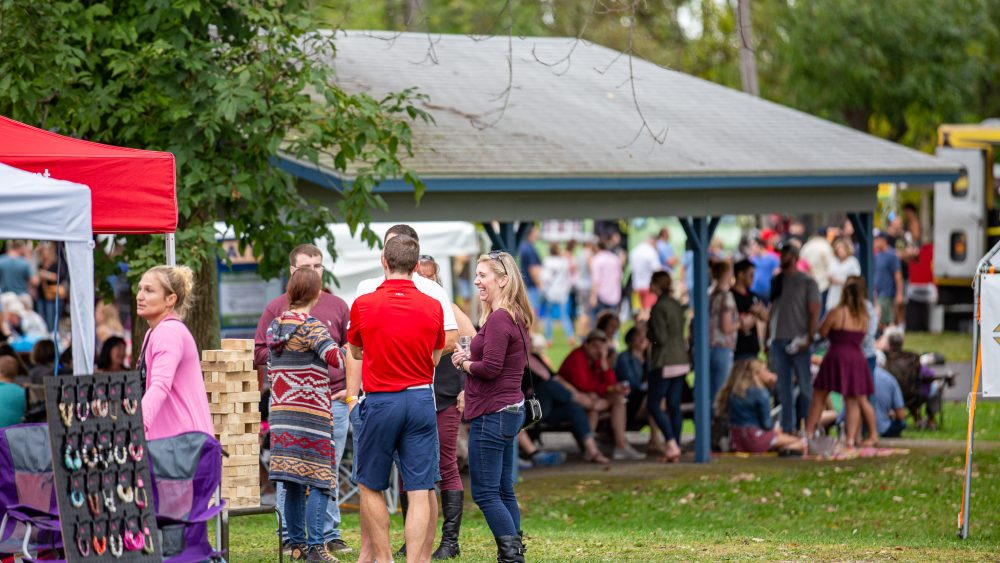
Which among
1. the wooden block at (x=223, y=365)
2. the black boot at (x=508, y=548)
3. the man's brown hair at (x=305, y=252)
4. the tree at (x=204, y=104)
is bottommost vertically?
the black boot at (x=508, y=548)

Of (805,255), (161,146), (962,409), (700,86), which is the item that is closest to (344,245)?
(700,86)

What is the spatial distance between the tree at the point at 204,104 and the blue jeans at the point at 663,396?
4323 millimetres

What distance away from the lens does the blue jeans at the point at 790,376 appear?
1520 cm

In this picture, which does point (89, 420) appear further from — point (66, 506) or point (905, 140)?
point (905, 140)

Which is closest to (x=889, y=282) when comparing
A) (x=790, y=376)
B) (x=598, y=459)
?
(x=790, y=376)

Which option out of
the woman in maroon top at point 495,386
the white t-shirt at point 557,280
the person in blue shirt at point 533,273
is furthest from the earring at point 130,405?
the person in blue shirt at point 533,273

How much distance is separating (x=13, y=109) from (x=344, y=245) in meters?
6.52

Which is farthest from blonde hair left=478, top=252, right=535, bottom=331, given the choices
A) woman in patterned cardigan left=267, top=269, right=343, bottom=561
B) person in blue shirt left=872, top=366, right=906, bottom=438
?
person in blue shirt left=872, top=366, right=906, bottom=438

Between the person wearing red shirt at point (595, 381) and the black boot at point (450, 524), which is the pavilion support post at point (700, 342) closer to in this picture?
the person wearing red shirt at point (595, 381)

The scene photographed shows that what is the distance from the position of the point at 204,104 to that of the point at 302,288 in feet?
9.95

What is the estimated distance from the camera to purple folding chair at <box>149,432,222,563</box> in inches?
269

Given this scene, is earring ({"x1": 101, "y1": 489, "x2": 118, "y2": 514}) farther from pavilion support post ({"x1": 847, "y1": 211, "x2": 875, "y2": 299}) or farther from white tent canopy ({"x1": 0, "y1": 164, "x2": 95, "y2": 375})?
pavilion support post ({"x1": 847, "y1": 211, "x2": 875, "y2": 299})

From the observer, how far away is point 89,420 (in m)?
Answer: 6.49

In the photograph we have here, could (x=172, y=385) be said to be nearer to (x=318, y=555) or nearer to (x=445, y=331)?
(x=445, y=331)
